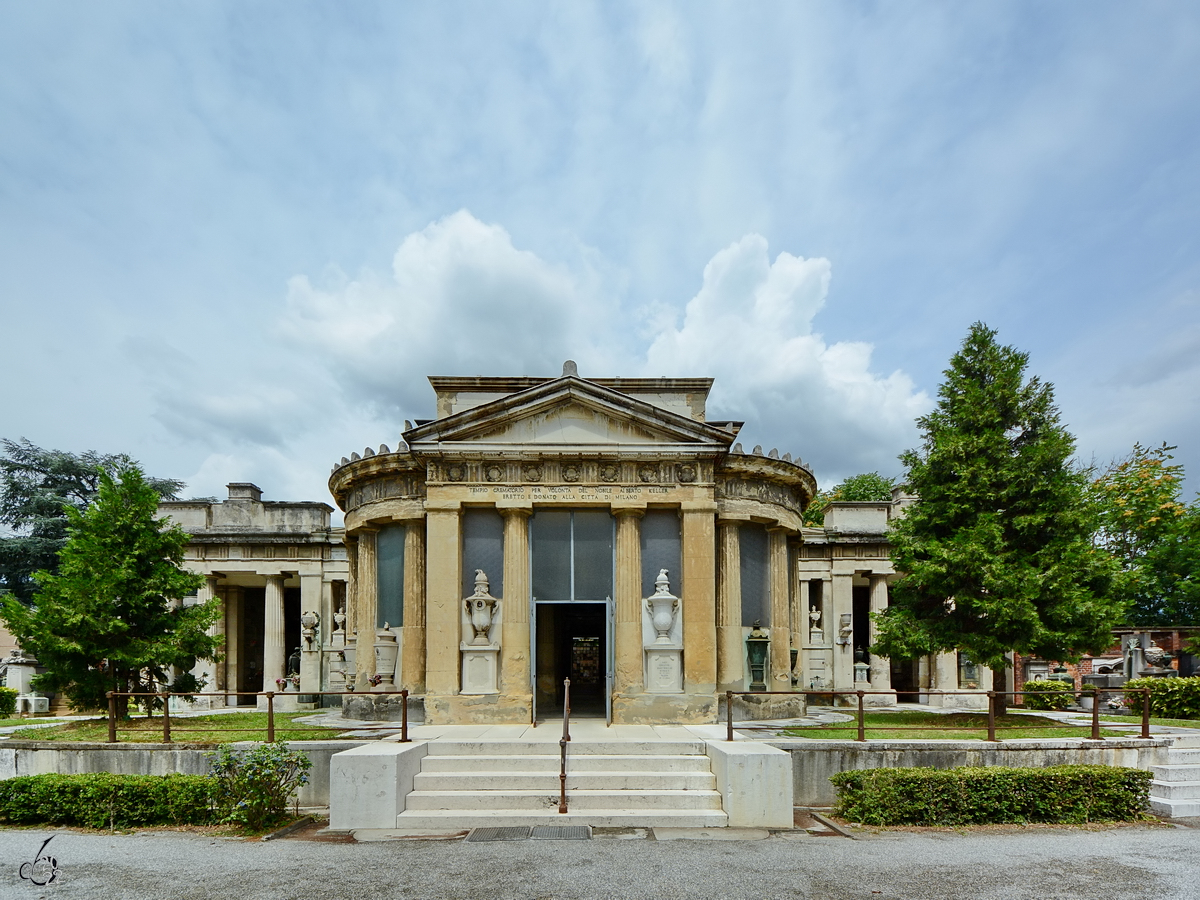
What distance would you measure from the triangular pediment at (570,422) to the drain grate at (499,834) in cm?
867

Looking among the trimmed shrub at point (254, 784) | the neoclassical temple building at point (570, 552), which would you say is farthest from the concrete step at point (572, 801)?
the neoclassical temple building at point (570, 552)

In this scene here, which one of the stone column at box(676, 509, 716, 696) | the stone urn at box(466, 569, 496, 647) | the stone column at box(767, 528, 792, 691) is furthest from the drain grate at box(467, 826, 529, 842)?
the stone column at box(767, 528, 792, 691)

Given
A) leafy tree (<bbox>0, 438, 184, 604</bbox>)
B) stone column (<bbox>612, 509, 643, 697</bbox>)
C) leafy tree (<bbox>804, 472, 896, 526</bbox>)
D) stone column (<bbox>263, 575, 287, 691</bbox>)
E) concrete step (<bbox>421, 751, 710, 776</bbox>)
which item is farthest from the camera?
leafy tree (<bbox>804, 472, 896, 526</bbox>)

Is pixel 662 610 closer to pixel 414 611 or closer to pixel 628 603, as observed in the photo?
pixel 628 603

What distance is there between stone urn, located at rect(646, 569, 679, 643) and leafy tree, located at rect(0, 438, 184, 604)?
3208 centimetres

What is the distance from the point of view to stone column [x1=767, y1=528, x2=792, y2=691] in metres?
20.7

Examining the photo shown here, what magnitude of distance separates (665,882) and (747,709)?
403 inches

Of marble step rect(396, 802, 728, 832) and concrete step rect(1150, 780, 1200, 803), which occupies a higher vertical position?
concrete step rect(1150, 780, 1200, 803)

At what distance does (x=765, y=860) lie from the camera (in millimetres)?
9945

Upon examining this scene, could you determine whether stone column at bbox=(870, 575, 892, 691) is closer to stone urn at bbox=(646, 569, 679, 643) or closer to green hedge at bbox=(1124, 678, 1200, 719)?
→ green hedge at bbox=(1124, 678, 1200, 719)

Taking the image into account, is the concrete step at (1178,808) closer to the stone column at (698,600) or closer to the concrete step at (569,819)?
the concrete step at (569,819)

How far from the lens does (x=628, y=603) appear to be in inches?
707

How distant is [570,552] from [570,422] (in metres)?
2.92

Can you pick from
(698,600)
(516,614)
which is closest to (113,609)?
(516,614)
